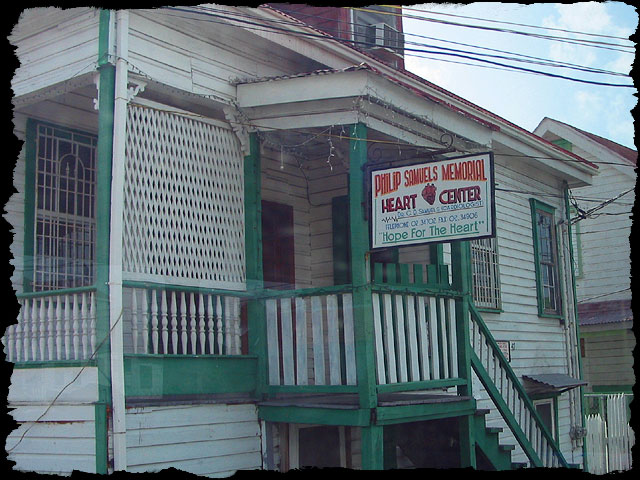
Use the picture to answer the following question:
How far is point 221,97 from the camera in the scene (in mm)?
8406

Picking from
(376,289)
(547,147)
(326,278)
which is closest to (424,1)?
(376,289)

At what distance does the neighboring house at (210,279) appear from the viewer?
7027 mm

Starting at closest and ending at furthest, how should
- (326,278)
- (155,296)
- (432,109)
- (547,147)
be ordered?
(155,296)
(432,109)
(326,278)
(547,147)

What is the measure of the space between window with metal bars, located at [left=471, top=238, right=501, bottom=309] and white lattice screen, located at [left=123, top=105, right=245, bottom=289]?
5.39 meters

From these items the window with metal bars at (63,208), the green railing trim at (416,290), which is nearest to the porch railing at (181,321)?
the window with metal bars at (63,208)

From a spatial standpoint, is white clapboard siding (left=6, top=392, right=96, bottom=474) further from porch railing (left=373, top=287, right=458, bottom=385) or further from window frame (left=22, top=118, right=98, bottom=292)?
porch railing (left=373, top=287, right=458, bottom=385)

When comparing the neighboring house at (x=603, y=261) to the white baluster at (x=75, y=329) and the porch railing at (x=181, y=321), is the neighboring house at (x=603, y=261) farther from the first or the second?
the white baluster at (x=75, y=329)

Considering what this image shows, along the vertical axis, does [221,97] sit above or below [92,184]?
above

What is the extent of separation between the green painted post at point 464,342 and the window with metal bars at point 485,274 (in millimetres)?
3422

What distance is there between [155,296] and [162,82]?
6.72 ft

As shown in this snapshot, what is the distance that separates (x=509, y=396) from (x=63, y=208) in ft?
18.1

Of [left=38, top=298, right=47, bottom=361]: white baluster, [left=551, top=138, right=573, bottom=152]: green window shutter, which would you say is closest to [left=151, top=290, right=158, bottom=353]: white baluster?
[left=38, top=298, right=47, bottom=361]: white baluster

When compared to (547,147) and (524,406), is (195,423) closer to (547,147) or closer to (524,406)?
(524,406)

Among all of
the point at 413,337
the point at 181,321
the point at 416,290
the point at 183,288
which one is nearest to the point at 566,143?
the point at 416,290
